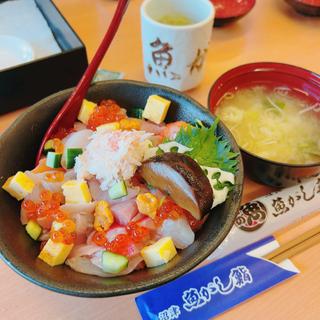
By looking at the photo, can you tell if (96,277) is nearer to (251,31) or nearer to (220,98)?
(220,98)

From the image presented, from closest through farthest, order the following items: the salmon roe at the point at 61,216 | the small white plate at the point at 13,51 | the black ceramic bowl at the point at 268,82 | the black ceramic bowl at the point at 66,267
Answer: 1. the black ceramic bowl at the point at 66,267
2. the salmon roe at the point at 61,216
3. the black ceramic bowl at the point at 268,82
4. the small white plate at the point at 13,51

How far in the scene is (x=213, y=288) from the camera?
2.89 ft

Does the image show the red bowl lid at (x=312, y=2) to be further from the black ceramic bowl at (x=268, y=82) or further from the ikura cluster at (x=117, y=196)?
the ikura cluster at (x=117, y=196)

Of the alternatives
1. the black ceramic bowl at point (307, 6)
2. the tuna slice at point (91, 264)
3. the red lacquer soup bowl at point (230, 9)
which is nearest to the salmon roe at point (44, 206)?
the tuna slice at point (91, 264)

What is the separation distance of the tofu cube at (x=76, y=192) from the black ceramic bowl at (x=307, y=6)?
1330mm

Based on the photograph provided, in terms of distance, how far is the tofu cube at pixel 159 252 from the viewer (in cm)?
76

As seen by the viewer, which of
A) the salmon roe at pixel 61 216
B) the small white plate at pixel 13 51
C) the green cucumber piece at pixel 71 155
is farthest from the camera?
the small white plate at pixel 13 51

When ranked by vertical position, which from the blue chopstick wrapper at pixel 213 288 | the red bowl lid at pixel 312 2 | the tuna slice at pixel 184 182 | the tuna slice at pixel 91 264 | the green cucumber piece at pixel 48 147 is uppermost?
the tuna slice at pixel 184 182

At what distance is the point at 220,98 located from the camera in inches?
44.6

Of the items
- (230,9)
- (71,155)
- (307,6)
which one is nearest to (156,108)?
(71,155)

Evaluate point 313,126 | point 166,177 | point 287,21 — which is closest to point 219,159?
point 166,177

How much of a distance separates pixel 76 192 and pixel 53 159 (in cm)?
14

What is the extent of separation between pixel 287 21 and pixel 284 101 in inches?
25.7

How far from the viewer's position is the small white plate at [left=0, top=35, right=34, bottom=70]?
4.35 ft
